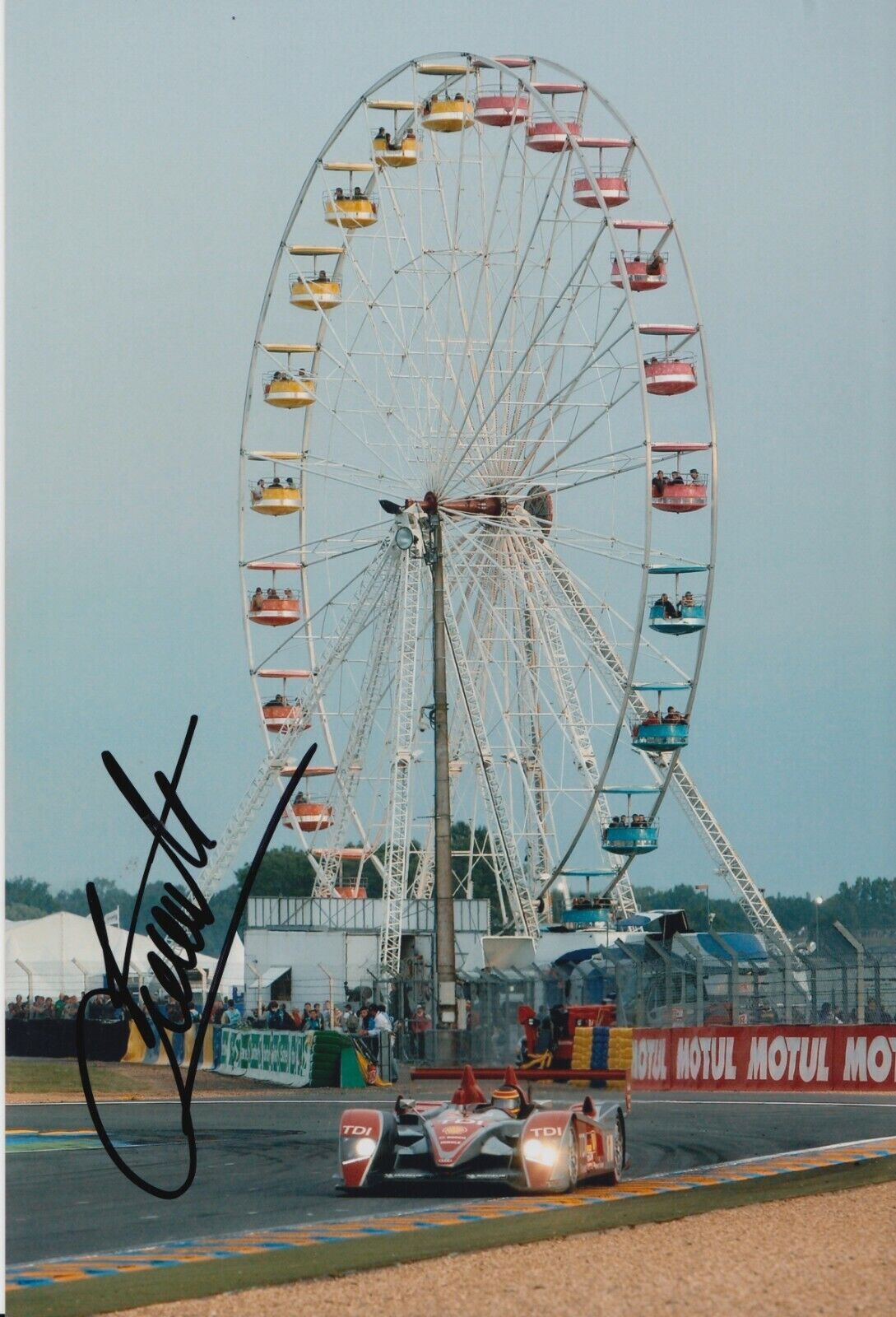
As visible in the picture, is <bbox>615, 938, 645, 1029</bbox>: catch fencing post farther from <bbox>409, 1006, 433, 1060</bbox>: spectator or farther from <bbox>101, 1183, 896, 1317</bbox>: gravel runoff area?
<bbox>101, 1183, 896, 1317</bbox>: gravel runoff area

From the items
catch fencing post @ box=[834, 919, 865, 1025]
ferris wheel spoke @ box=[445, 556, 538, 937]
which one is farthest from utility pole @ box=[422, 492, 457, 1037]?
catch fencing post @ box=[834, 919, 865, 1025]

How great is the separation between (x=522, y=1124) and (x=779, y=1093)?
12387 millimetres

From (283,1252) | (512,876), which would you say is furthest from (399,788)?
(283,1252)

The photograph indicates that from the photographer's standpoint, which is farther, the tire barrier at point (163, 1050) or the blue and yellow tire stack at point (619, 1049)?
the tire barrier at point (163, 1050)

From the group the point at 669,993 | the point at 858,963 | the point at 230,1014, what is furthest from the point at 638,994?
the point at 230,1014

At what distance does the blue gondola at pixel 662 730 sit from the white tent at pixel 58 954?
44.0ft

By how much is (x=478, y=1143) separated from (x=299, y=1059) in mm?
17664

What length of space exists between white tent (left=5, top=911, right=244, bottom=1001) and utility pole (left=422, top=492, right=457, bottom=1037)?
11897mm

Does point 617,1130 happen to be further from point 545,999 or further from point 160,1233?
point 545,999

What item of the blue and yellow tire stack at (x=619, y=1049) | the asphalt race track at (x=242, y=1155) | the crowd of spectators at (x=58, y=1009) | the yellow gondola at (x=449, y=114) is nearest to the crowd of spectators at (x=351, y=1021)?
the crowd of spectators at (x=58, y=1009)

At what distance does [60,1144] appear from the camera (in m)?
22.0

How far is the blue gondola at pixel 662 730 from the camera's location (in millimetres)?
37812

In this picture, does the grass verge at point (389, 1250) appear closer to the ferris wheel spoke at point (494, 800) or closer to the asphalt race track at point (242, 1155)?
the asphalt race track at point (242, 1155)
